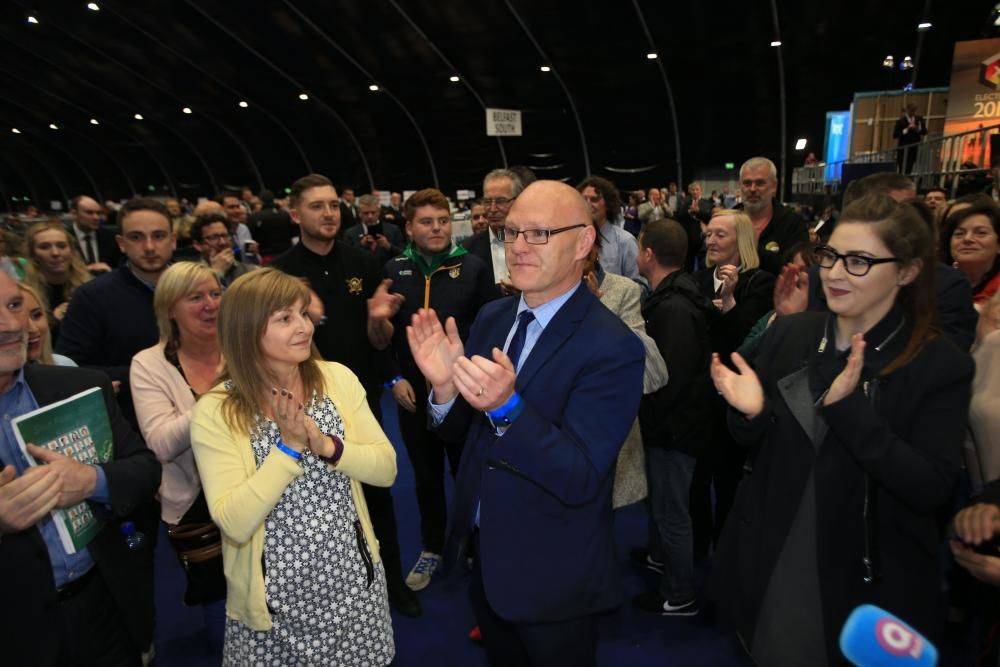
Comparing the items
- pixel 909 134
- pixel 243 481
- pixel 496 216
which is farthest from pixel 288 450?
pixel 909 134

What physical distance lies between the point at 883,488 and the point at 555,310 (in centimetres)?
105

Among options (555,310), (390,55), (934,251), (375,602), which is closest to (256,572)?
(375,602)

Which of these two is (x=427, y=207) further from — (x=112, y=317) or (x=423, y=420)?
(x=112, y=317)

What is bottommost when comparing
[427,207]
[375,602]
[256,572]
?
[375,602]

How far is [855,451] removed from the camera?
64.7 inches

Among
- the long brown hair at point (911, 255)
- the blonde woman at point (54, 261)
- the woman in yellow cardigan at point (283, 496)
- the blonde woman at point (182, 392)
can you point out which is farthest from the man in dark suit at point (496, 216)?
the blonde woman at point (54, 261)

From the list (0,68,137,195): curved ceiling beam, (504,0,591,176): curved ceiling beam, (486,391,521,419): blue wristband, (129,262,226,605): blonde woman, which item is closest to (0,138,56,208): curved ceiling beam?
(0,68,137,195): curved ceiling beam

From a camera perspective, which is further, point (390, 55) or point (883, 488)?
point (390, 55)

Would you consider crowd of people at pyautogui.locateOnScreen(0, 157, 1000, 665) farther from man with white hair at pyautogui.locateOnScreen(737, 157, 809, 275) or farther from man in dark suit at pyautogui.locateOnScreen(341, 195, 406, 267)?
man in dark suit at pyautogui.locateOnScreen(341, 195, 406, 267)

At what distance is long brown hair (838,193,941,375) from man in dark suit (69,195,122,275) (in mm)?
5432

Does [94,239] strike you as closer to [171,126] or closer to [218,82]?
[218,82]

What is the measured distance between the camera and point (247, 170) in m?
25.8

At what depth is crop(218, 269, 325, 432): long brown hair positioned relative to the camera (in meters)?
2.02

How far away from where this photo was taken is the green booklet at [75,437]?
1.63 metres
